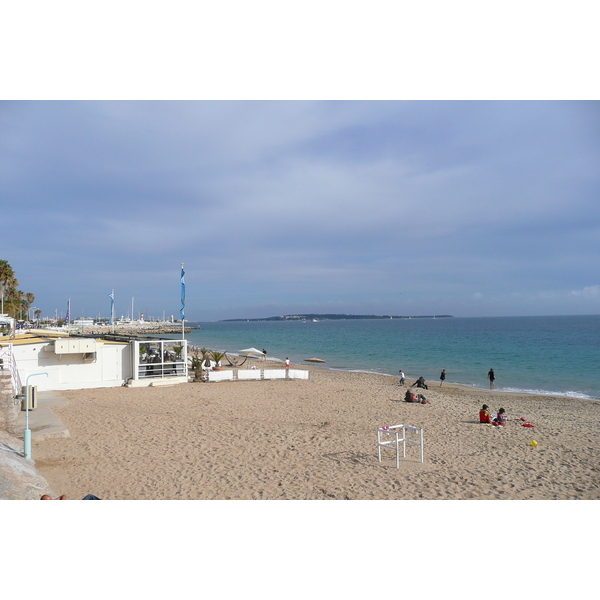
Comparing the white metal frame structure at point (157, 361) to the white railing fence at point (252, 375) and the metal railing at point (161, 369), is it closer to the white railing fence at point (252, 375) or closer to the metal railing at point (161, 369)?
the metal railing at point (161, 369)

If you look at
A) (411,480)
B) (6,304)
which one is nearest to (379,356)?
(411,480)

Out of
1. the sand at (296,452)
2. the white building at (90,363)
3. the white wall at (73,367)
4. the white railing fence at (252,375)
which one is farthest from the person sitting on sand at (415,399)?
the white wall at (73,367)

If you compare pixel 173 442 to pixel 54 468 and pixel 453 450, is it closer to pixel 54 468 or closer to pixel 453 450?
pixel 54 468

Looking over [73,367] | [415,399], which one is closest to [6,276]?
[73,367]

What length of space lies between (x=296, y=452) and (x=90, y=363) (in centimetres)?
1010

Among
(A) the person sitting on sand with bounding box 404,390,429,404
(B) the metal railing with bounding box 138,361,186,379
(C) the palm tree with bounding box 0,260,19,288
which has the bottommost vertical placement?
(A) the person sitting on sand with bounding box 404,390,429,404

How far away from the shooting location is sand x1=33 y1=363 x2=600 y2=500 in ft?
19.4

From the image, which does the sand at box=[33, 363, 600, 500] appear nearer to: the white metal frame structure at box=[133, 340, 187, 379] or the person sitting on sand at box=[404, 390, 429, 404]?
the person sitting on sand at box=[404, 390, 429, 404]

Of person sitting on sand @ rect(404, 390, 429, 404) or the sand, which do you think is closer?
the sand

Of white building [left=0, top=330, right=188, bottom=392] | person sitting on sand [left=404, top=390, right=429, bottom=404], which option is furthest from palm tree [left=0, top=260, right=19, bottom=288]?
person sitting on sand [left=404, top=390, right=429, bottom=404]

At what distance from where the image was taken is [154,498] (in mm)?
5512

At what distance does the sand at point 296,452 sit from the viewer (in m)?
5.91

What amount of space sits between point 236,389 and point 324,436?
7387 millimetres

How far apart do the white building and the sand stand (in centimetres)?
92
